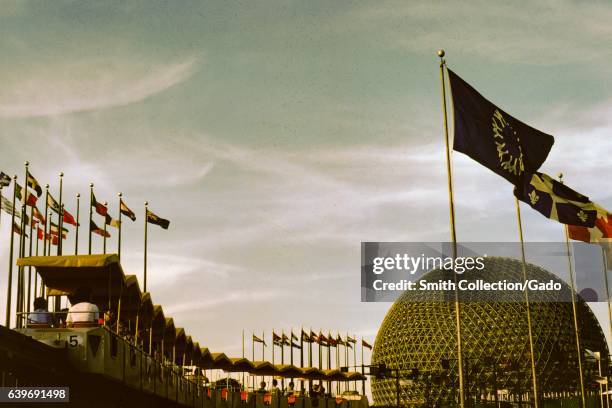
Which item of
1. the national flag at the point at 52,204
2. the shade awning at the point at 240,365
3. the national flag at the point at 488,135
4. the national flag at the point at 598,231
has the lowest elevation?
the shade awning at the point at 240,365

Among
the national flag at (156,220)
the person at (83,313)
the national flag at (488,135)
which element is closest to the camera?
the person at (83,313)

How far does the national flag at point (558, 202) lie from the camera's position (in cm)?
2638

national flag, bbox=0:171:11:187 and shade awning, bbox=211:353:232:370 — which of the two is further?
shade awning, bbox=211:353:232:370

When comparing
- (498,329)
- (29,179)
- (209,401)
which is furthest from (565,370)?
(29,179)

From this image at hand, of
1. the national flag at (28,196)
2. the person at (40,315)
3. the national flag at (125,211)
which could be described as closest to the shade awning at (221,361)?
the national flag at (125,211)

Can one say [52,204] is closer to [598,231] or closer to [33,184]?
[33,184]

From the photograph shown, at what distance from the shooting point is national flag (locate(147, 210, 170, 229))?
126 feet

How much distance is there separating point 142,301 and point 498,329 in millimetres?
93208

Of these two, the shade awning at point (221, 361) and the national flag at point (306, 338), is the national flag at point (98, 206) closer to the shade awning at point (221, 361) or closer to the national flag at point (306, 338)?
the shade awning at point (221, 361)

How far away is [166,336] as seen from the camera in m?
32.2

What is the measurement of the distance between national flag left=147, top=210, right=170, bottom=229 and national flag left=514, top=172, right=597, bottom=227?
1811cm

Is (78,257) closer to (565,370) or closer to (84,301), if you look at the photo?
(84,301)

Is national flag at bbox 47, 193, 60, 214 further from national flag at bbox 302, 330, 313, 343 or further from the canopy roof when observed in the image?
national flag at bbox 302, 330, 313, 343

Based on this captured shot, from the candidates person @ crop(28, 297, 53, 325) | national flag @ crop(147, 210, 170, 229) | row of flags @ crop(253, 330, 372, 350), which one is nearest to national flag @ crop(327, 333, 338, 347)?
row of flags @ crop(253, 330, 372, 350)
